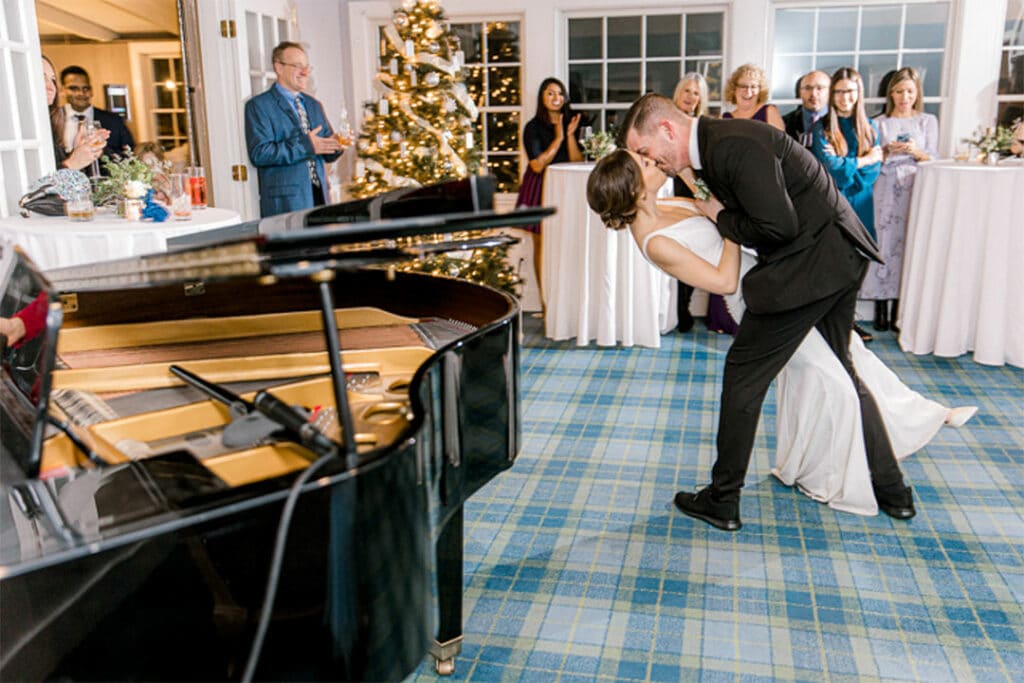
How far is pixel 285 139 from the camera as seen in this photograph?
4750 millimetres

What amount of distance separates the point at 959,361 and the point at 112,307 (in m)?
4.29

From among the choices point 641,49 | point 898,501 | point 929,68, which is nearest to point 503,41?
point 641,49

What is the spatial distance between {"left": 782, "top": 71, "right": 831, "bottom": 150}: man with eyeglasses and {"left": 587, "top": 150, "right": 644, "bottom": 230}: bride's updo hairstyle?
2613 mm

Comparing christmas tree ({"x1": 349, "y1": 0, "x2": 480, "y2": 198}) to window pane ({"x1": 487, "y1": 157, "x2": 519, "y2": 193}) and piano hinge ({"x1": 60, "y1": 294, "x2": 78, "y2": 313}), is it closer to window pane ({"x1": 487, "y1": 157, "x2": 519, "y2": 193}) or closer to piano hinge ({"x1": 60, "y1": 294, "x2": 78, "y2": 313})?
window pane ({"x1": 487, "y1": 157, "x2": 519, "y2": 193})

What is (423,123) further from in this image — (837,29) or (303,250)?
(303,250)

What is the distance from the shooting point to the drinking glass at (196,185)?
3.84 meters

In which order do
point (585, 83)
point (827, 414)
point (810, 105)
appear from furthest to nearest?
1. point (585, 83)
2. point (810, 105)
3. point (827, 414)

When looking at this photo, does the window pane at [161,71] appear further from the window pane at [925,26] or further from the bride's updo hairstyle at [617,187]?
the bride's updo hairstyle at [617,187]

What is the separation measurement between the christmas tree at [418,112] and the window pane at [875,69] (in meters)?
2.63

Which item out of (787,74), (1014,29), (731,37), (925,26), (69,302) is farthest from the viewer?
(787,74)

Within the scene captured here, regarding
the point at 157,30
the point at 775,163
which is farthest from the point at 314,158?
the point at 157,30

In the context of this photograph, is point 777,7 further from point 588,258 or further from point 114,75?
point 114,75

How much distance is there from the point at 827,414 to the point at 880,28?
373cm

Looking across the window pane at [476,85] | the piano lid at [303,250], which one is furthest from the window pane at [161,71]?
the piano lid at [303,250]
